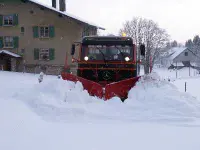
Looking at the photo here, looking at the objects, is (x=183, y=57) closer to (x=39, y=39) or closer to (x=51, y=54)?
(x=51, y=54)

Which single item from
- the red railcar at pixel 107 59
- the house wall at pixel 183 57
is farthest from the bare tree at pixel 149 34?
the red railcar at pixel 107 59

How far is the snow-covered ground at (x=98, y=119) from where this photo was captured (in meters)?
4.82

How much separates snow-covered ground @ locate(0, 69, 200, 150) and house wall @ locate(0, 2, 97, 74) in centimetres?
2015

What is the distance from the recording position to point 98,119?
6.49m

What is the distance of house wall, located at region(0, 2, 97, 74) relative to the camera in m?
27.9

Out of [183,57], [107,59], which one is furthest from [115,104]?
[183,57]

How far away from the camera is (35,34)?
28.2 metres

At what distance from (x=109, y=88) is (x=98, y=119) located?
1419 millimetres

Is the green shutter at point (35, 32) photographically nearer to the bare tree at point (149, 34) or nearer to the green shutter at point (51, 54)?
the green shutter at point (51, 54)

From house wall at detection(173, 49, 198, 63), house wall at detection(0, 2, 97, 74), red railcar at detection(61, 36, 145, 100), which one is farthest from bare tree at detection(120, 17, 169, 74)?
red railcar at detection(61, 36, 145, 100)

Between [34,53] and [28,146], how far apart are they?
24653 millimetres

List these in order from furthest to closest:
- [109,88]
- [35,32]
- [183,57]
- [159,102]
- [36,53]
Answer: [183,57] → [36,53] → [35,32] → [109,88] → [159,102]

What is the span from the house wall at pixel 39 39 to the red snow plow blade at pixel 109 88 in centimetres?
2005

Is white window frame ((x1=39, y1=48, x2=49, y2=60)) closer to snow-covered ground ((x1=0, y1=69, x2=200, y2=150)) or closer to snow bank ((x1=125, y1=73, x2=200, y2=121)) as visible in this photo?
snow-covered ground ((x1=0, y1=69, x2=200, y2=150))
